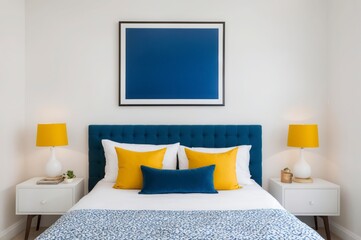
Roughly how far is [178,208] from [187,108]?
1.51m

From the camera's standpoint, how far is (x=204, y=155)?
321 cm

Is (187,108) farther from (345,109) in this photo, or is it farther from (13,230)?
(13,230)

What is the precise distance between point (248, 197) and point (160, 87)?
62.7 inches

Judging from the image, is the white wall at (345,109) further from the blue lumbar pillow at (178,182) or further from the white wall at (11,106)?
the white wall at (11,106)

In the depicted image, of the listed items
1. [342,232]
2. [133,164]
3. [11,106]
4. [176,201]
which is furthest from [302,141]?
[11,106]

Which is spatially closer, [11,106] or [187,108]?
[11,106]

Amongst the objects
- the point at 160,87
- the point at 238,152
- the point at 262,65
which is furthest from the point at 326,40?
the point at 160,87

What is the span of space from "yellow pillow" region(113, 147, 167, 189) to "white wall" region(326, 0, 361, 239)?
1.91 meters

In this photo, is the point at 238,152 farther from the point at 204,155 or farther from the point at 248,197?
the point at 248,197

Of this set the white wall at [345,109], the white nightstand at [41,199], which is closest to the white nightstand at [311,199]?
the white wall at [345,109]

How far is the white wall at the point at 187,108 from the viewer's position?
12.2ft

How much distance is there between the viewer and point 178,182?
9.62 feet

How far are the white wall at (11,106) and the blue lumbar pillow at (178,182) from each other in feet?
4.95

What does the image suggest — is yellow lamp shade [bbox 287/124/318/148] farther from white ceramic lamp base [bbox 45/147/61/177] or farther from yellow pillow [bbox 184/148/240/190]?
white ceramic lamp base [bbox 45/147/61/177]
